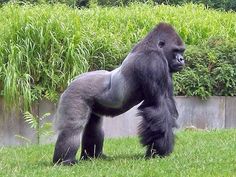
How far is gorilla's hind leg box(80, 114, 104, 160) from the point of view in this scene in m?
6.27

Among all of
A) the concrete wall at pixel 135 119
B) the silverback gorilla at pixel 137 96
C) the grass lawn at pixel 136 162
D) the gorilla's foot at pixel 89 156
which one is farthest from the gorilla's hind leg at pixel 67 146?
the concrete wall at pixel 135 119

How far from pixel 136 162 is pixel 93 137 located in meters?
0.85

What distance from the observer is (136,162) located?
556 centimetres

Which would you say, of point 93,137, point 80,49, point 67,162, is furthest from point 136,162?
point 80,49

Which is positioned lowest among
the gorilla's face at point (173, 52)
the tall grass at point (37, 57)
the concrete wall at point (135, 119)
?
the concrete wall at point (135, 119)

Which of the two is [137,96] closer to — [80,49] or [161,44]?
[161,44]

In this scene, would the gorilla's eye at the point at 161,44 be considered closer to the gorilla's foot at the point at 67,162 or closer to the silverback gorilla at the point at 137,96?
the silverback gorilla at the point at 137,96

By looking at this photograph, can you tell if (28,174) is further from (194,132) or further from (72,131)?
(194,132)

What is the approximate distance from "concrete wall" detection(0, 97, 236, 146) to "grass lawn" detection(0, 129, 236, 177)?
3.98 ft

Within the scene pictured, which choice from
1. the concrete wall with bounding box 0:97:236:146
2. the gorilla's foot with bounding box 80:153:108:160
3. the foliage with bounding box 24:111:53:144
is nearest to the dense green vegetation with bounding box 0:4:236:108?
the concrete wall with bounding box 0:97:236:146

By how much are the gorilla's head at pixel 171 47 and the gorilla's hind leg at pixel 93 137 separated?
0.94 metres

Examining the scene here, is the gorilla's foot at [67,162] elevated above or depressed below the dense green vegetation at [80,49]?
below

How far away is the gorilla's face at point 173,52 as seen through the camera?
6.11m

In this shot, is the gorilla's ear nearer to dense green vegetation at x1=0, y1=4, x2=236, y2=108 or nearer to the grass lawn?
the grass lawn
